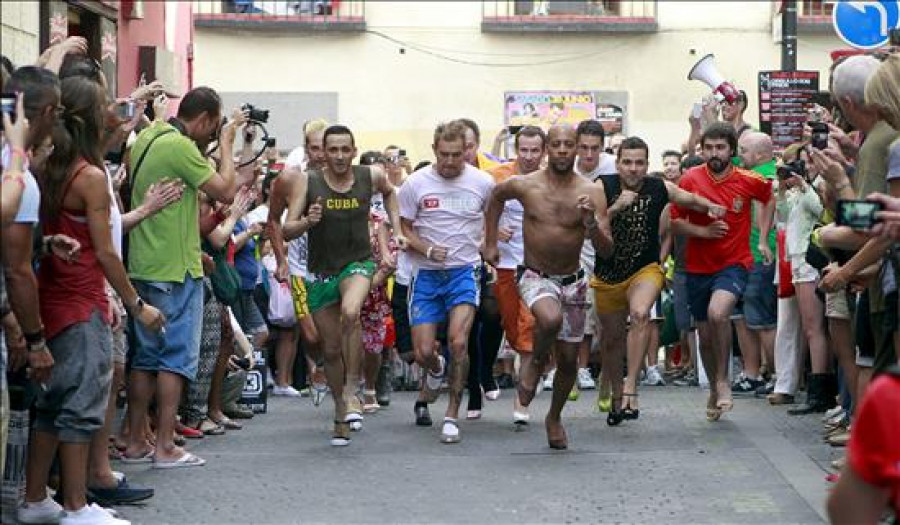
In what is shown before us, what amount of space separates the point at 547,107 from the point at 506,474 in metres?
19.6

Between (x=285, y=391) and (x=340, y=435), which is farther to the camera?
(x=285, y=391)

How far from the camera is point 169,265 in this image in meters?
10.7

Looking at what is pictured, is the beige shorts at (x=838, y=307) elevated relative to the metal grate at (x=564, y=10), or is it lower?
lower

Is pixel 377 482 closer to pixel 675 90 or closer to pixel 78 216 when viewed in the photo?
pixel 78 216

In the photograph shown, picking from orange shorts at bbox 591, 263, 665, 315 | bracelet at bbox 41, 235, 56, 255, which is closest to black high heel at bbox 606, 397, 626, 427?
orange shorts at bbox 591, 263, 665, 315

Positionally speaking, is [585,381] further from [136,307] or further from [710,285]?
[136,307]

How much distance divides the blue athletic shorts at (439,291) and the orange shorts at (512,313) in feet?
1.88

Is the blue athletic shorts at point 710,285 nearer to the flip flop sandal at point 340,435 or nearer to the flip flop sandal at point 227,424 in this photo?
the flip flop sandal at point 340,435

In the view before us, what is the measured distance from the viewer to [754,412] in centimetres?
1426

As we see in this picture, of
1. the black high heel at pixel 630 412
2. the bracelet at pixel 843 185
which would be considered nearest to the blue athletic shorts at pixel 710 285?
the black high heel at pixel 630 412

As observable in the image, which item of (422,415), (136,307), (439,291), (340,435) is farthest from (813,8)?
(136,307)

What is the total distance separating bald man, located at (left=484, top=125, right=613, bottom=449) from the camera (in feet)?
39.0

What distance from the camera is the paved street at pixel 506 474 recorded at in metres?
9.26

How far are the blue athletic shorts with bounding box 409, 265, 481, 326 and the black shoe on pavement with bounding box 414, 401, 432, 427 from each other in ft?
2.65
